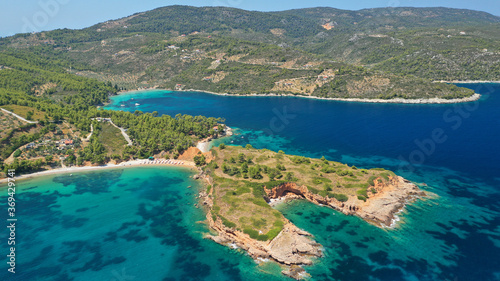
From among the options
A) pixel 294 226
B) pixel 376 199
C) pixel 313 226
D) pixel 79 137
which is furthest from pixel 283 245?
pixel 79 137

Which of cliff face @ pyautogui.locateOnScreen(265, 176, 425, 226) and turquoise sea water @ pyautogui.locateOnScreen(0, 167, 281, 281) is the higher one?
cliff face @ pyautogui.locateOnScreen(265, 176, 425, 226)

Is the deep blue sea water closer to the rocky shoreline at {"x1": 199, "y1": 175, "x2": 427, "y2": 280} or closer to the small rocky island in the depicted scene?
the rocky shoreline at {"x1": 199, "y1": 175, "x2": 427, "y2": 280}

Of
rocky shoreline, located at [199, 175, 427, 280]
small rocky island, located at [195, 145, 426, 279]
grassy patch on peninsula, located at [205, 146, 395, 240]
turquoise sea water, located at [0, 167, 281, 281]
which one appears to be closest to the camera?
turquoise sea water, located at [0, 167, 281, 281]

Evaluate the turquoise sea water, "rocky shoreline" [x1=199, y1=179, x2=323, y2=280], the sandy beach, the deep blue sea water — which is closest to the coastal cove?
the deep blue sea water

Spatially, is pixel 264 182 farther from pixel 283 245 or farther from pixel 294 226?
pixel 283 245

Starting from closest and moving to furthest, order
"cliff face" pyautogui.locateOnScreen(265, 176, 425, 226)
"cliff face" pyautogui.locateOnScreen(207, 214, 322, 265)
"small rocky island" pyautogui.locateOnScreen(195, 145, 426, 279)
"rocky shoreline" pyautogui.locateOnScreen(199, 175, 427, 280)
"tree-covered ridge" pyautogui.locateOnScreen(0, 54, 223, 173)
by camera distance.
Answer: "cliff face" pyautogui.locateOnScreen(207, 214, 322, 265), "rocky shoreline" pyautogui.locateOnScreen(199, 175, 427, 280), "small rocky island" pyautogui.locateOnScreen(195, 145, 426, 279), "cliff face" pyautogui.locateOnScreen(265, 176, 425, 226), "tree-covered ridge" pyautogui.locateOnScreen(0, 54, 223, 173)

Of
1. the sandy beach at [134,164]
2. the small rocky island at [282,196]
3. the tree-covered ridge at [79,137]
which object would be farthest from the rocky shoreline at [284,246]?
the tree-covered ridge at [79,137]

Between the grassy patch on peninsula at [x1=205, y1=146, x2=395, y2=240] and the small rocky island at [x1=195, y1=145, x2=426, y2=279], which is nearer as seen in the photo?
the small rocky island at [x1=195, y1=145, x2=426, y2=279]

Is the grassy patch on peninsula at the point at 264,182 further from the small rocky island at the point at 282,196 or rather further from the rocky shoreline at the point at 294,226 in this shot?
the rocky shoreline at the point at 294,226
